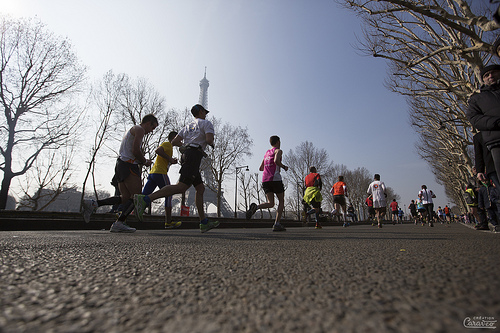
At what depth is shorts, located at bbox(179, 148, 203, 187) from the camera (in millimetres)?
4562

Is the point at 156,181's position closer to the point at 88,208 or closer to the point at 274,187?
the point at 88,208

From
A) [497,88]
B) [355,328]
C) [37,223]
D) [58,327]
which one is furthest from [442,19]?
[37,223]

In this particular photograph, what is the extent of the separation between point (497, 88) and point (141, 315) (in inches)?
168

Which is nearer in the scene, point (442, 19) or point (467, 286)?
point (467, 286)

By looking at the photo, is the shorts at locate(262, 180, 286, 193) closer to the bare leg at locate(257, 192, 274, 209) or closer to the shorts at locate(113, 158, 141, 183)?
the bare leg at locate(257, 192, 274, 209)

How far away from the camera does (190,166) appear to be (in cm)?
460

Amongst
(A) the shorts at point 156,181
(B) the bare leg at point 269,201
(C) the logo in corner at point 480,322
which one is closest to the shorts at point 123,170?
(A) the shorts at point 156,181

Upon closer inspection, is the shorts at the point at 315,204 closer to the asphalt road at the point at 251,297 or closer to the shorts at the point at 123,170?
the shorts at the point at 123,170

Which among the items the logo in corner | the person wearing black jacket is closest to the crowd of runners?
the person wearing black jacket

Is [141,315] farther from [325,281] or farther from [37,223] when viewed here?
[37,223]

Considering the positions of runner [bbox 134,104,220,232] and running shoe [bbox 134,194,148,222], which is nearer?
running shoe [bbox 134,194,148,222]

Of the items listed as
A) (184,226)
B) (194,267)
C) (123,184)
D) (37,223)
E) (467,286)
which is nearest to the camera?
(467,286)

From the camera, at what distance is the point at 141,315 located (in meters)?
0.80

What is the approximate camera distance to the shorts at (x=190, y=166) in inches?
180
